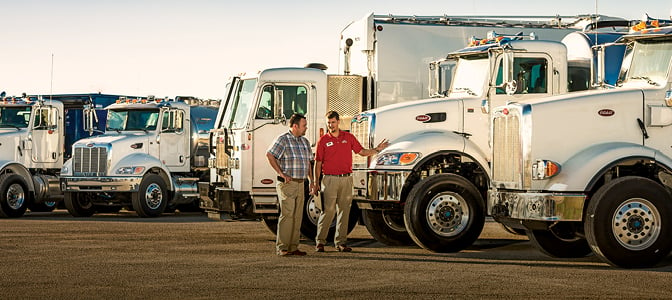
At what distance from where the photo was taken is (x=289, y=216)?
1548 centimetres

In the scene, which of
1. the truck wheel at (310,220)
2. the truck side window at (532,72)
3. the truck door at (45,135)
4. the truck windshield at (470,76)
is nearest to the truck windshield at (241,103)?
the truck wheel at (310,220)

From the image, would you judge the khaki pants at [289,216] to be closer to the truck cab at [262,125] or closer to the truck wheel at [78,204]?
the truck cab at [262,125]

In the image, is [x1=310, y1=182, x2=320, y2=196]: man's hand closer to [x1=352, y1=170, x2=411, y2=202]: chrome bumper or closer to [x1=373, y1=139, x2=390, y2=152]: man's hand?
[x1=352, y1=170, x2=411, y2=202]: chrome bumper

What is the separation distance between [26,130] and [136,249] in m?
12.4

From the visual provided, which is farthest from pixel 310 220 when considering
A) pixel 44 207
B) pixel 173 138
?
pixel 44 207

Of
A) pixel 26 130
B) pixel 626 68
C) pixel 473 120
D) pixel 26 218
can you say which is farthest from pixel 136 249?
pixel 26 130

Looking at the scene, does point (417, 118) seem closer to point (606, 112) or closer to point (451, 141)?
point (451, 141)

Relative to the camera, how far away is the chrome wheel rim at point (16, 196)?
26859mm

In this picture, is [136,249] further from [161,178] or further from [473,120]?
[161,178]

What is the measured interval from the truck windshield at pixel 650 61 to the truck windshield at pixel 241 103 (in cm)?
662

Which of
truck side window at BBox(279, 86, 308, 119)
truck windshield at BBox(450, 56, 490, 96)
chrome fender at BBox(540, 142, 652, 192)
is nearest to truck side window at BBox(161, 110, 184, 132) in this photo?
truck side window at BBox(279, 86, 308, 119)

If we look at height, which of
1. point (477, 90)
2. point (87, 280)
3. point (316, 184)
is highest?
point (477, 90)

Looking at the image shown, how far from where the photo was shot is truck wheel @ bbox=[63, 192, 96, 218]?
89.2 ft

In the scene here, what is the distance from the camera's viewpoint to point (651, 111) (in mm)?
13719
